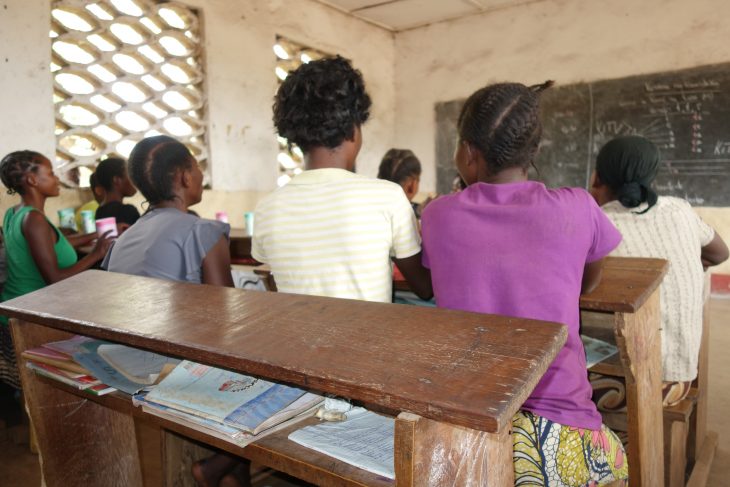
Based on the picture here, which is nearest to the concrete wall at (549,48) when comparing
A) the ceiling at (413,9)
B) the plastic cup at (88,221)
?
the ceiling at (413,9)

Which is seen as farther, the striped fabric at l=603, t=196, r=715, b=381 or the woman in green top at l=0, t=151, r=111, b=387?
the woman in green top at l=0, t=151, r=111, b=387

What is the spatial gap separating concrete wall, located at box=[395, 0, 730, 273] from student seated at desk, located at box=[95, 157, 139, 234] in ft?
10.3

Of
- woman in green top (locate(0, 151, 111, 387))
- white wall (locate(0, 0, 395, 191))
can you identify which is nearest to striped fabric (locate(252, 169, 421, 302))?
woman in green top (locate(0, 151, 111, 387))

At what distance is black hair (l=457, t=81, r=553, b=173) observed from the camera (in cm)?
104

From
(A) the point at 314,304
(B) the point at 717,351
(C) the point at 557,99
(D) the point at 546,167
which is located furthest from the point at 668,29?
(A) the point at 314,304

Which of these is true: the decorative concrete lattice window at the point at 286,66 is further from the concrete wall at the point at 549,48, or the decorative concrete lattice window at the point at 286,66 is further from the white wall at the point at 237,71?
the concrete wall at the point at 549,48

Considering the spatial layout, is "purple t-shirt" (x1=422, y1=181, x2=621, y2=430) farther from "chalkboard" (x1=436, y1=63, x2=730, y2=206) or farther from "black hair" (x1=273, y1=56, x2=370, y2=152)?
"chalkboard" (x1=436, y1=63, x2=730, y2=206)

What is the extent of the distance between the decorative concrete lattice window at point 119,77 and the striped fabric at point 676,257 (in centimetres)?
294

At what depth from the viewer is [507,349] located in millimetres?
638

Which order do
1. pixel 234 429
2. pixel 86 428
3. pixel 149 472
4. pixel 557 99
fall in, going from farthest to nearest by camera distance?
pixel 557 99, pixel 149 472, pixel 86 428, pixel 234 429

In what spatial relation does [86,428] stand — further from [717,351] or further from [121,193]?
[717,351]

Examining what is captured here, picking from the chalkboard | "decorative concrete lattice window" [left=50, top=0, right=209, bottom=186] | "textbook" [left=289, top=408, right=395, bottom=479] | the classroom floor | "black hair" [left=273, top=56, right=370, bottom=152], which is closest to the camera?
"textbook" [left=289, top=408, right=395, bottom=479]

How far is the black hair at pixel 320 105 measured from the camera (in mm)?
1165

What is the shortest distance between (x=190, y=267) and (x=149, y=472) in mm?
966
